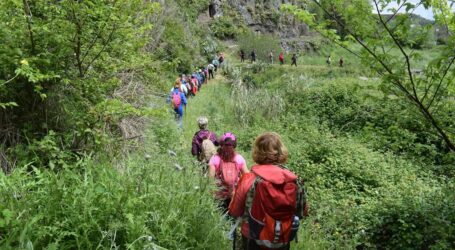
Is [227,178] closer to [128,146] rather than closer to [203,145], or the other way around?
[203,145]

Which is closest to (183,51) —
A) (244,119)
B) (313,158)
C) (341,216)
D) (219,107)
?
(219,107)

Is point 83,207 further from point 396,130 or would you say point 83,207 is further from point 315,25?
point 396,130

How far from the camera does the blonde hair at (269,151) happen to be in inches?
134

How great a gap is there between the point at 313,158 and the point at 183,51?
15011 millimetres

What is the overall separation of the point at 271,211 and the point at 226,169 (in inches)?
64.8

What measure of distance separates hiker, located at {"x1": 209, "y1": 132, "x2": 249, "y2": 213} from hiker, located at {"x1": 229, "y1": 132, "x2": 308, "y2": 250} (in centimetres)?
134

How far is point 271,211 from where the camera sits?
10.4 ft

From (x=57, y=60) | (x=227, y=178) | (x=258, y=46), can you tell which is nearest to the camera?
(x=57, y=60)

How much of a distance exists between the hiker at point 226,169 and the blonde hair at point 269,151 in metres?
1.28

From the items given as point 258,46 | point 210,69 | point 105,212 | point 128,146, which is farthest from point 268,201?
point 258,46

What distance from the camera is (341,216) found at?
→ 631 cm

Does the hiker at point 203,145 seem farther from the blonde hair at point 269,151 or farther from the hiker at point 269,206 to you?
the hiker at point 269,206

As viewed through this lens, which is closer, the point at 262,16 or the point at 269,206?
the point at 269,206

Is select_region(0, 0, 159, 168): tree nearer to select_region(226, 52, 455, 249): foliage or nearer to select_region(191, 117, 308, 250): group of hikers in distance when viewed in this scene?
select_region(191, 117, 308, 250): group of hikers in distance
